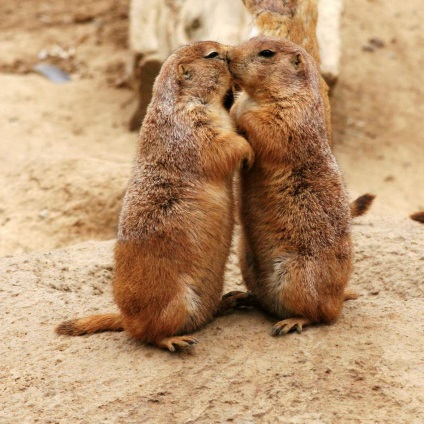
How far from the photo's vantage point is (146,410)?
429 cm

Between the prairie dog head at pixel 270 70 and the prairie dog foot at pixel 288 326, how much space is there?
57.0 inches

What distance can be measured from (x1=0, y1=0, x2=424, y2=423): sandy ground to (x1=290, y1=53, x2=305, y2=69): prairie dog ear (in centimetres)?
172

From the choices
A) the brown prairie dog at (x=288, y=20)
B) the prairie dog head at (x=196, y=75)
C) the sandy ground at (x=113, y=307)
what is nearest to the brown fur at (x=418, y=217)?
the sandy ground at (x=113, y=307)

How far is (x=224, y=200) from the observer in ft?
16.0

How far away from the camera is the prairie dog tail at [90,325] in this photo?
5.19 meters

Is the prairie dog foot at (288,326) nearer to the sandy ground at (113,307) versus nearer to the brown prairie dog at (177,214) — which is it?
the sandy ground at (113,307)

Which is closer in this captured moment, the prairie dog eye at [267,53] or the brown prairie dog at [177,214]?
the brown prairie dog at [177,214]

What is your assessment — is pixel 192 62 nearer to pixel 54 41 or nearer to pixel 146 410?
pixel 146 410

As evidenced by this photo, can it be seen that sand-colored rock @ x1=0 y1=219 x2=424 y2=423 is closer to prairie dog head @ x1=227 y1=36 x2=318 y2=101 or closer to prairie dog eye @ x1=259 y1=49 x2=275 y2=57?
prairie dog head @ x1=227 y1=36 x2=318 y2=101

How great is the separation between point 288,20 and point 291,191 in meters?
2.81

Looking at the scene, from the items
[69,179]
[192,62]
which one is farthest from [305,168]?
[69,179]

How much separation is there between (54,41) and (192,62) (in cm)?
883

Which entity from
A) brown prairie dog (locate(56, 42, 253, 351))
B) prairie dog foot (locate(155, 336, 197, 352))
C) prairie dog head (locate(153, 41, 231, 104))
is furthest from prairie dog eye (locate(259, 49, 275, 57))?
prairie dog foot (locate(155, 336, 197, 352))

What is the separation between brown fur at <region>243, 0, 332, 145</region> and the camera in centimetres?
720
